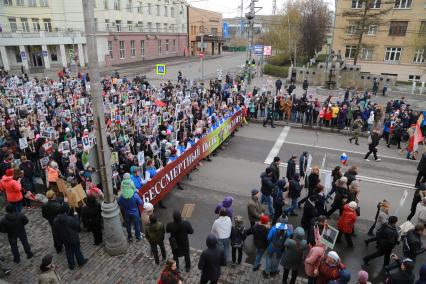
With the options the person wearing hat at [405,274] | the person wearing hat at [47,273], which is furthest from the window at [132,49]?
the person wearing hat at [405,274]

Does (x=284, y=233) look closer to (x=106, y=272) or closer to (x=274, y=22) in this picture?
(x=106, y=272)

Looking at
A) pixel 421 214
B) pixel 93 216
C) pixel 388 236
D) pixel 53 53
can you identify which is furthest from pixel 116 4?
pixel 388 236

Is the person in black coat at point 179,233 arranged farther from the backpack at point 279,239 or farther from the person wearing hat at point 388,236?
the person wearing hat at point 388,236

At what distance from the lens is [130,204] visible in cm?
748

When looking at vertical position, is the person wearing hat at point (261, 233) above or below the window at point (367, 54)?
below

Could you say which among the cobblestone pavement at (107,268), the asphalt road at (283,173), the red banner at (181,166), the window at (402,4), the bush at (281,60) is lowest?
the asphalt road at (283,173)

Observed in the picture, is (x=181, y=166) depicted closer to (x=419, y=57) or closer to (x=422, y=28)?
(x=422, y=28)

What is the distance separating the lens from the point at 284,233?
20.9 ft

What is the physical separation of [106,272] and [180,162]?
15.5 ft

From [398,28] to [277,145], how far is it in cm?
3002

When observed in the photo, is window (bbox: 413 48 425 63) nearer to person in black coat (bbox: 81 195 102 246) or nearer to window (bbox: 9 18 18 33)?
person in black coat (bbox: 81 195 102 246)

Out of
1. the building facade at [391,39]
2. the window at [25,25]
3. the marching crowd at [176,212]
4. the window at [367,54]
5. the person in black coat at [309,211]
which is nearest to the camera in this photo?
the marching crowd at [176,212]

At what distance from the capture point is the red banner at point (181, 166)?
29.5ft

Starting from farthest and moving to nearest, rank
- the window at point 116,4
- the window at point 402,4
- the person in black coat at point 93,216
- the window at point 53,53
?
1. the window at point 116,4
2. the window at point 53,53
3. the window at point 402,4
4. the person in black coat at point 93,216
